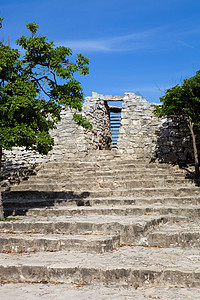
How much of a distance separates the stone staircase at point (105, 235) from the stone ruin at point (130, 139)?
346 cm

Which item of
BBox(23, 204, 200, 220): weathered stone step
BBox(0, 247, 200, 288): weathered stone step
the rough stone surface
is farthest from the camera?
BBox(23, 204, 200, 220): weathered stone step

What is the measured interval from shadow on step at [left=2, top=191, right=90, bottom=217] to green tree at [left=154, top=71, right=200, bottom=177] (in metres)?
4.46

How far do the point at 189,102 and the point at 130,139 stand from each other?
3974 millimetres

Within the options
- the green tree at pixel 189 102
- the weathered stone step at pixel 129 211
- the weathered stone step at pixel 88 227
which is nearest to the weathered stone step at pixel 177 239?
the weathered stone step at pixel 88 227

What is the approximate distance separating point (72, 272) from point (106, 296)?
690 mm

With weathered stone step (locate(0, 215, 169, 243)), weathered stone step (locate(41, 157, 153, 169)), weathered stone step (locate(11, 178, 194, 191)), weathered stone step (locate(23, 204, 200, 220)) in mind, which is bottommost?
weathered stone step (locate(0, 215, 169, 243))

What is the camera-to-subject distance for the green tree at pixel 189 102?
1130 cm

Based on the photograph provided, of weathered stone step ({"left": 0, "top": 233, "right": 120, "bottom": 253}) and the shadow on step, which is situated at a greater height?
the shadow on step

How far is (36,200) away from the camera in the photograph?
9.06 metres

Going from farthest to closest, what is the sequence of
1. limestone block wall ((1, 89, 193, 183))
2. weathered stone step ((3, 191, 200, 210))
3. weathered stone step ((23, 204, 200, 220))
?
limestone block wall ((1, 89, 193, 183)) → weathered stone step ((3, 191, 200, 210)) → weathered stone step ((23, 204, 200, 220))

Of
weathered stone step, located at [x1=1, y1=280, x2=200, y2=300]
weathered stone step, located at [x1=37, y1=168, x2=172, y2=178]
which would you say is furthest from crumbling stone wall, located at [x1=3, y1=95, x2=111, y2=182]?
weathered stone step, located at [x1=1, y1=280, x2=200, y2=300]

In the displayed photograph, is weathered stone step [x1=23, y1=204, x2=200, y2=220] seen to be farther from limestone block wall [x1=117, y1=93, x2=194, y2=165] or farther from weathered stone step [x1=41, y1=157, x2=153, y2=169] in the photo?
limestone block wall [x1=117, y1=93, x2=194, y2=165]

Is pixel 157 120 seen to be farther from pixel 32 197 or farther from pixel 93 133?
pixel 32 197

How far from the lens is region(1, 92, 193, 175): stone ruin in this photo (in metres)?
13.9
